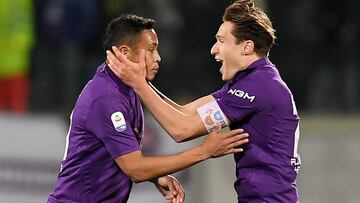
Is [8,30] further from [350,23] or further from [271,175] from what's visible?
[271,175]

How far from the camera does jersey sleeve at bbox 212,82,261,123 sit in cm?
610

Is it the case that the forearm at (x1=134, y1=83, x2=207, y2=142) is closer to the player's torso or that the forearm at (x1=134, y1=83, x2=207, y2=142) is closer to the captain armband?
the captain armband

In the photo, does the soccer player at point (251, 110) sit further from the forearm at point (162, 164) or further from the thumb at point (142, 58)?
the forearm at point (162, 164)

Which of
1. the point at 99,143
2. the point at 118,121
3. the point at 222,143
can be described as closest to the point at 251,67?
the point at 222,143

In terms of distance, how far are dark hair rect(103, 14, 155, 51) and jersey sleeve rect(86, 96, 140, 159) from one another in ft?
1.12

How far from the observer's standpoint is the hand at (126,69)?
20.0 ft

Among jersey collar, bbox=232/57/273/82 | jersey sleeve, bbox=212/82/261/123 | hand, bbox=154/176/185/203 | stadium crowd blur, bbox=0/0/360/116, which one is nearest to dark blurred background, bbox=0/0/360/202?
stadium crowd blur, bbox=0/0/360/116

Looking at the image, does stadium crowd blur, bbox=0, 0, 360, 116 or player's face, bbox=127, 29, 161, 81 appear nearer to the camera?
player's face, bbox=127, 29, 161, 81

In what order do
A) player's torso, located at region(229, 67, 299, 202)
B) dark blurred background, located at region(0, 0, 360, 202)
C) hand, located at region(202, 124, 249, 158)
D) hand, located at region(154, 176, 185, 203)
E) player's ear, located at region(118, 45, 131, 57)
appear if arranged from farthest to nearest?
1. dark blurred background, located at region(0, 0, 360, 202)
2. hand, located at region(154, 176, 185, 203)
3. player's ear, located at region(118, 45, 131, 57)
4. player's torso, located at region(229, 67, 299, 202)
5. hand, located at region(202, 124, 249, 158)

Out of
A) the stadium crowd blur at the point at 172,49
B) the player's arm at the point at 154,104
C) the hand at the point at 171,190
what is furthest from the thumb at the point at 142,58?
the stadium crowd blur at the point at 172,49

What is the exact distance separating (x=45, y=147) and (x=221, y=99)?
3.78m

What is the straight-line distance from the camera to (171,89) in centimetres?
1077

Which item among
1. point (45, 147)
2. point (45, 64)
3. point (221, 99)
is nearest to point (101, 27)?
point (45, 64)

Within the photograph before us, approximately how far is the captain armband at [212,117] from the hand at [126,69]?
1.28 feet
